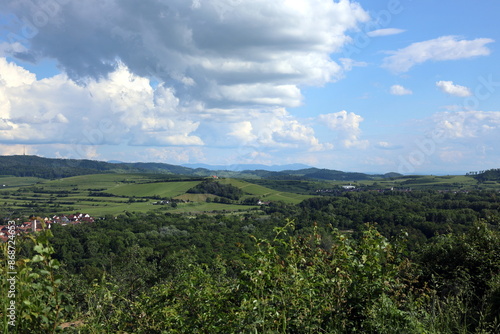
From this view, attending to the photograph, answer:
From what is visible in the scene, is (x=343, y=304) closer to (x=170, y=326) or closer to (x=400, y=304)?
(x=400, y=304)

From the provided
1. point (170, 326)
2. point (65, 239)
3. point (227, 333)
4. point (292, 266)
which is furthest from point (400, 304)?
point (65, 239)

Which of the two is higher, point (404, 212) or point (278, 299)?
point (278, 299)

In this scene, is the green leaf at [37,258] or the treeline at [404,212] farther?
the treeline at [404,212]

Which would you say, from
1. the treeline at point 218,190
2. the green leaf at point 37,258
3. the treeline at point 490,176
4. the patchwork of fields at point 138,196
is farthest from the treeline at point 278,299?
the treeline at point 490,176

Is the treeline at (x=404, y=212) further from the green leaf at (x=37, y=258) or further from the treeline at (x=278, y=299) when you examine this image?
the green leaf at (x=37, y=258)

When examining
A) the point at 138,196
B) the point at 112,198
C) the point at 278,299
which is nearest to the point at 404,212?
the point at 278,299

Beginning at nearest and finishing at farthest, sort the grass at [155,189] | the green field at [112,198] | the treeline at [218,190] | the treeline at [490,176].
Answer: the green field at [112,198] < the grass at [155,189] < the treeline at [218,190] < the treeline at [490,176]

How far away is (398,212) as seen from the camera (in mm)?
80250

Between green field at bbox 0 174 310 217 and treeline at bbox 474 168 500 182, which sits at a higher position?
treeline at bbox 474 168 500 182

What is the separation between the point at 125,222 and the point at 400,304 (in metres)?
88.5

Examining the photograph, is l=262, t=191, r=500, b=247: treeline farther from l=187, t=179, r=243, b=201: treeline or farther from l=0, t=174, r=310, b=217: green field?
l=187, t=179, r=243, b=201: treeline

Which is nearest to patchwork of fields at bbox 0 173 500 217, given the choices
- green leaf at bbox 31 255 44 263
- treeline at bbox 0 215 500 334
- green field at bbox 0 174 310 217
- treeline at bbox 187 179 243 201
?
green field at bbox 0 174 310 217

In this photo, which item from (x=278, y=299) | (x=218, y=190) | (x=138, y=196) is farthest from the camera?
(x=218, y=190)

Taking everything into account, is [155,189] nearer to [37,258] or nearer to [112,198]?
[112,198]
